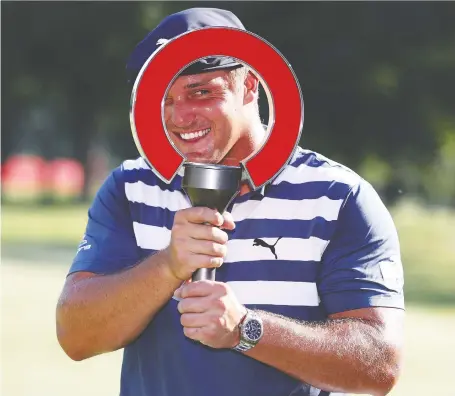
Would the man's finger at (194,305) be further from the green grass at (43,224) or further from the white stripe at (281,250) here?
the green grass at (43,224)

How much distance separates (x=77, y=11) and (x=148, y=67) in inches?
1126

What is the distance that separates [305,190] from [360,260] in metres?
0.29

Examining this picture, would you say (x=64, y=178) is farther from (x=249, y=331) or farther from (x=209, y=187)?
(x=209, y=187)

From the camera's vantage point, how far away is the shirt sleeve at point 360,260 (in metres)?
3.20

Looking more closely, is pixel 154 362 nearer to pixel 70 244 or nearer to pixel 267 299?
pixel 267 299

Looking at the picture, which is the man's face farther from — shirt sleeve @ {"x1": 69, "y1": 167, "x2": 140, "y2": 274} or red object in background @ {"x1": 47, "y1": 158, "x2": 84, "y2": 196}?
red object in background @ {"x1": 47, "y1": 158, "x2": 84, "y2": 196}

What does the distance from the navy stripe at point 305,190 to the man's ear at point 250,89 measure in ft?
0.93

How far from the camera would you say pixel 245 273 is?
329 cm

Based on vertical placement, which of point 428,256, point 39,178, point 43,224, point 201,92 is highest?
point 39,178

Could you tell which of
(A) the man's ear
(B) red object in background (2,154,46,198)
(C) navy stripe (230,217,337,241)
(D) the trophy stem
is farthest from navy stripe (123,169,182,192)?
(B) red object in background (2,154,46,198)

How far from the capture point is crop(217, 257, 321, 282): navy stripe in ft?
10.7

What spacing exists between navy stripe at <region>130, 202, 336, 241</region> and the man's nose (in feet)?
1.66

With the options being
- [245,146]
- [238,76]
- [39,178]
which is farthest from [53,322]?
[39,178]
